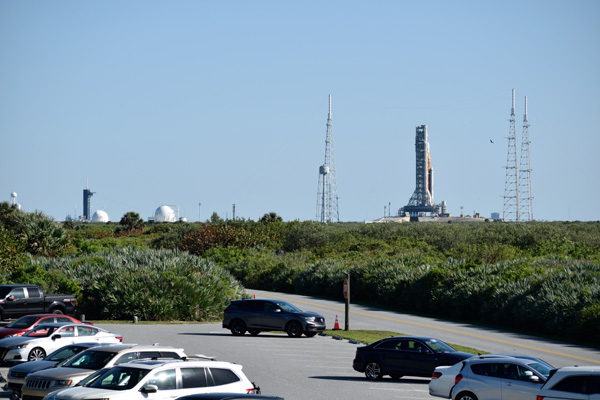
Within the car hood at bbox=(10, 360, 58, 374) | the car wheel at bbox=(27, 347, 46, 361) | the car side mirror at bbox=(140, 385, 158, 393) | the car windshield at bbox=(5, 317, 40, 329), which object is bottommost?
the car wheel at bbox=(27, 347, 46, 361)

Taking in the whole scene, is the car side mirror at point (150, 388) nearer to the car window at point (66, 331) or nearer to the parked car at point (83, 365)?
the parked car at point (83, 365)

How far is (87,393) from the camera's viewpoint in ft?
44.7

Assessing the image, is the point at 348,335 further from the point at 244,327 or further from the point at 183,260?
the point at 183,260

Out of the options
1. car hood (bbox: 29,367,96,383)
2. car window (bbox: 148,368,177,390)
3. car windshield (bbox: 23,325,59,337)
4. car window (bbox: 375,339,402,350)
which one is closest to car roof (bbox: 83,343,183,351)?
car hood (bbox: 29,367,96,383)

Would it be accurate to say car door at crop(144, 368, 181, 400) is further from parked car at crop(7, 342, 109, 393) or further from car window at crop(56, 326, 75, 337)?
car window at crop(56, 326, 75, 337)

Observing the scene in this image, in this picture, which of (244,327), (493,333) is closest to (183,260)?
(244,327)

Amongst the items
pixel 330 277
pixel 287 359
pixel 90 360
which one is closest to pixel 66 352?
pixel 90 360

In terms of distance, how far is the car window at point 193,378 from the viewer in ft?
45.3

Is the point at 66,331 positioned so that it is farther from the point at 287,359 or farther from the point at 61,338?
the point at 287,359

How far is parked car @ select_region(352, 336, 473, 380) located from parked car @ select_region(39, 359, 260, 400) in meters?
9.04

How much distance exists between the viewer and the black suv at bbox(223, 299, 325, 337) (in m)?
32.8

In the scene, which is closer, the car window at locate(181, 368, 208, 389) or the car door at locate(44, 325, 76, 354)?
the car window at locate(181, 368, 208, 389)

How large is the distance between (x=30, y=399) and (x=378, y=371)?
9.98 metres

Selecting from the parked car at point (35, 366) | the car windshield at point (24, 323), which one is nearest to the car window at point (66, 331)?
the car windshield at point (24, 323)
